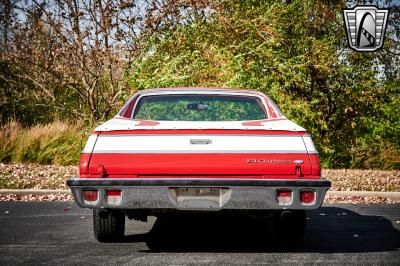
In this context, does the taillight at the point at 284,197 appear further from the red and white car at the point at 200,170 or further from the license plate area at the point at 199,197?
the license plate area at the point at 199,197

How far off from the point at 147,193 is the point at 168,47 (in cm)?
1050

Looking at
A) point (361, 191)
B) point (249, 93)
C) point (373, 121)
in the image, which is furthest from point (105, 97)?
point (249, 93)

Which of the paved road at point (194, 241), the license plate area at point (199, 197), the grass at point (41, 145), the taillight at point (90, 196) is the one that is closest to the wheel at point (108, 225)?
the paved road at point (194, 241)

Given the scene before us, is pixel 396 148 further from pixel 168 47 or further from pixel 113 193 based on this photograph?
pixel 113 193

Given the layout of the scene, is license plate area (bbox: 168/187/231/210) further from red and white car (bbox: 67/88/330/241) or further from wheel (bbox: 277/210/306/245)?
wheel (bbox: 277/210/306/245)

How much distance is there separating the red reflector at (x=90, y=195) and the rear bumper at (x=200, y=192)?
32 millimetres

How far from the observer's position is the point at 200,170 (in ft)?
16.9

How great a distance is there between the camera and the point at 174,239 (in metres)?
6.33

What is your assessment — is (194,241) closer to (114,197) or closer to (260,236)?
(260,236)

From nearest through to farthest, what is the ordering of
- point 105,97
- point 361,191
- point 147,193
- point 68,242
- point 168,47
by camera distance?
point 147,193 → point 68,242 → point 361,191 → point 168,47 → point 105,97

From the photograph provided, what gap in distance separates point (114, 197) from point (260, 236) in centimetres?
203

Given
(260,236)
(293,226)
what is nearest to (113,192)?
(293,226)

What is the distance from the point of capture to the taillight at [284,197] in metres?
5.14

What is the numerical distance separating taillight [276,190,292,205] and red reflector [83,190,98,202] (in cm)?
148
